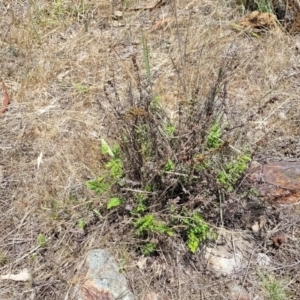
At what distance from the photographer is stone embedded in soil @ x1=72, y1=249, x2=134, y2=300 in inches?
82.0

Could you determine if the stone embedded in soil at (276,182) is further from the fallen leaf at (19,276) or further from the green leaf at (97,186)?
the fallen leaf at (19,276)

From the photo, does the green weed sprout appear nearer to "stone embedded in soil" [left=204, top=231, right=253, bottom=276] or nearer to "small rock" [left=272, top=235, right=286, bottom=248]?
"stone embedded in soil" [left=204, top=231, right=253, bottom=276]

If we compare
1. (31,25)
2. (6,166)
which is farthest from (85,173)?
(31,25)

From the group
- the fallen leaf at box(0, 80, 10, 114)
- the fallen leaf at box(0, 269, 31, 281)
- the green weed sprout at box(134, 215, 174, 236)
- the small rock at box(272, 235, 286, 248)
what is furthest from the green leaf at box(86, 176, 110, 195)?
the fallen leaf at box(0, 80, 10, 114)

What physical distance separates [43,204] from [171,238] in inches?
25.2

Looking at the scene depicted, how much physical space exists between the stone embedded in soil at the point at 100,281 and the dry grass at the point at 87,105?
48mm

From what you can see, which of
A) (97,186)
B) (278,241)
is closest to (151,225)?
(97,186)

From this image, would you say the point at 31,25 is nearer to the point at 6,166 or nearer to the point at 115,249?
the point at 6,166

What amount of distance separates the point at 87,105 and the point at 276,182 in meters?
1.13

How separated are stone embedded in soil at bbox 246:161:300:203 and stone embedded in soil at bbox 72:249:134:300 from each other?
71 centimetres

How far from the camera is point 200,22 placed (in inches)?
127

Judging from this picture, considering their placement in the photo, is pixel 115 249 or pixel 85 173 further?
pixel 85 173

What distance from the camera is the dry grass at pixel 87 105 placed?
2191mm

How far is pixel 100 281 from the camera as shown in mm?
2109
